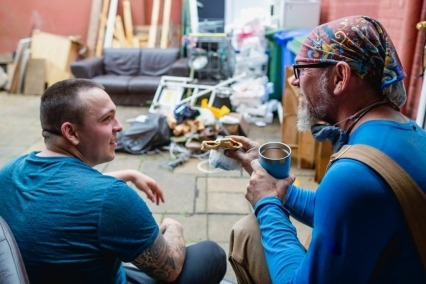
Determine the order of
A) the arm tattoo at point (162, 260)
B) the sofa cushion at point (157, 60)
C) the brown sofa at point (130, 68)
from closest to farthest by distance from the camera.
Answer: the arm tattoo at point (162, 260) → the brown sofa at point (130, 68) → the sofa cushion at point (157, 60)

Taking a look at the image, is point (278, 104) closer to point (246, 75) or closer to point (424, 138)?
point (246, 75)

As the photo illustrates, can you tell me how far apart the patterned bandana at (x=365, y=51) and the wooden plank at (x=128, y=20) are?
6.94 metres

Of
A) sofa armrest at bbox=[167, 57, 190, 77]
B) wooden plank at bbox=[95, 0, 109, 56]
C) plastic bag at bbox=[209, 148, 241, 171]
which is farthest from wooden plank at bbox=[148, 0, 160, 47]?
plastic bag at bbox=[209, 148, 241, 171]

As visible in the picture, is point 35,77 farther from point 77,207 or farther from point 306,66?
point 306,66

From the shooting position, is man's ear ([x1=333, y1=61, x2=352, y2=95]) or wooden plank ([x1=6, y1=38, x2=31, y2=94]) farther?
wooden plank ([x1=6, y1=38, x2=31, y2=94])

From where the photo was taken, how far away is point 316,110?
Result: 1229 mm

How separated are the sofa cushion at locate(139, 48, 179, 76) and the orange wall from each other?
121 centimetres

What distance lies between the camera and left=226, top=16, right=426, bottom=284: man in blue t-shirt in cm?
94

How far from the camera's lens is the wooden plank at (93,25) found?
294 inches

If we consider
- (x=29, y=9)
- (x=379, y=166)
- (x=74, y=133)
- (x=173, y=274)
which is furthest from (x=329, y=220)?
(x=29, y=9)

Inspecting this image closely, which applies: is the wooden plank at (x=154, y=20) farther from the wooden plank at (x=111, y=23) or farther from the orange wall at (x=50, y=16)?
the wooden plank at (x=111, y=23)

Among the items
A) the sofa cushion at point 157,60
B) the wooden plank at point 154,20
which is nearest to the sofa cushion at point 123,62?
the sofa cushion at point 157,60

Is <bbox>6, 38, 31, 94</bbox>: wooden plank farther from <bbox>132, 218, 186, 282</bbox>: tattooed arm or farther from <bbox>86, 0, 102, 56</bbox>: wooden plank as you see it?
<bbox>132, 218, 186, 282</bbox>: tattooed arm

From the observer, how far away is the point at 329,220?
37.6 inches
